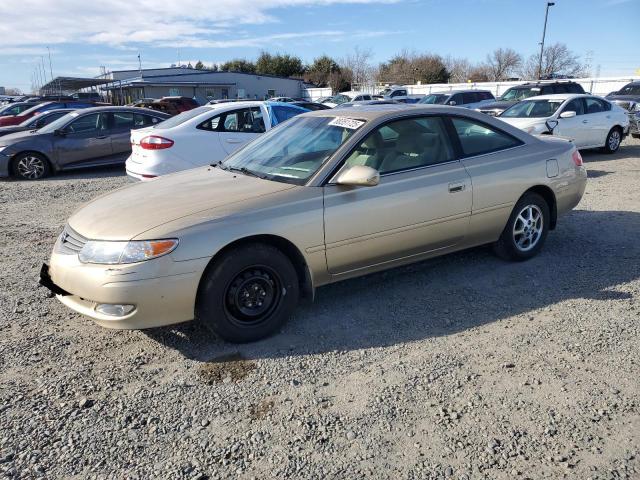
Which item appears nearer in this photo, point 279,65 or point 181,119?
point 181,119

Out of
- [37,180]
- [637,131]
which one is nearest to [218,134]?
[37,180]

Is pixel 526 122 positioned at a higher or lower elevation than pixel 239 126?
lower

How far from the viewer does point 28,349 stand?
12.3 ft

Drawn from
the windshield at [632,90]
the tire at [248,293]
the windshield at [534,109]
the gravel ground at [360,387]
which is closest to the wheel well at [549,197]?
the gravel ground at [360,387]

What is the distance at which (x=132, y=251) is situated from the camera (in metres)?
3.34

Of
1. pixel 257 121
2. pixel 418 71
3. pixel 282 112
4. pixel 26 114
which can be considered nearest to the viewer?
pixel 257 121

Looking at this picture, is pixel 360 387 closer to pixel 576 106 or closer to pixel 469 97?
pixel 576 106

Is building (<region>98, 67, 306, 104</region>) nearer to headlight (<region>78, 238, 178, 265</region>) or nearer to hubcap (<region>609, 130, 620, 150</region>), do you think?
hubcap (<region>609, 130, 620, 150</region>)

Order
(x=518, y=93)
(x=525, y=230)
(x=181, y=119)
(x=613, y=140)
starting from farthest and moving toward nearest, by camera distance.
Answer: (x=518, y=93) → (x=613, y=140) → (x=181, y=119) → (x=525, y=230)

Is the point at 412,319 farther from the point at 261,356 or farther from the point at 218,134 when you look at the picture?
the point at 218,134

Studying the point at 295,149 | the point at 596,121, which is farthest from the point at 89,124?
the point at 596,121

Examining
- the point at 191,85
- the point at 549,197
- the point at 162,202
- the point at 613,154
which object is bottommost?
the point at 613,154

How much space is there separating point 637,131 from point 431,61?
Result: 60.9 metres

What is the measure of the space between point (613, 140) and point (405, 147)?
10663 mm
